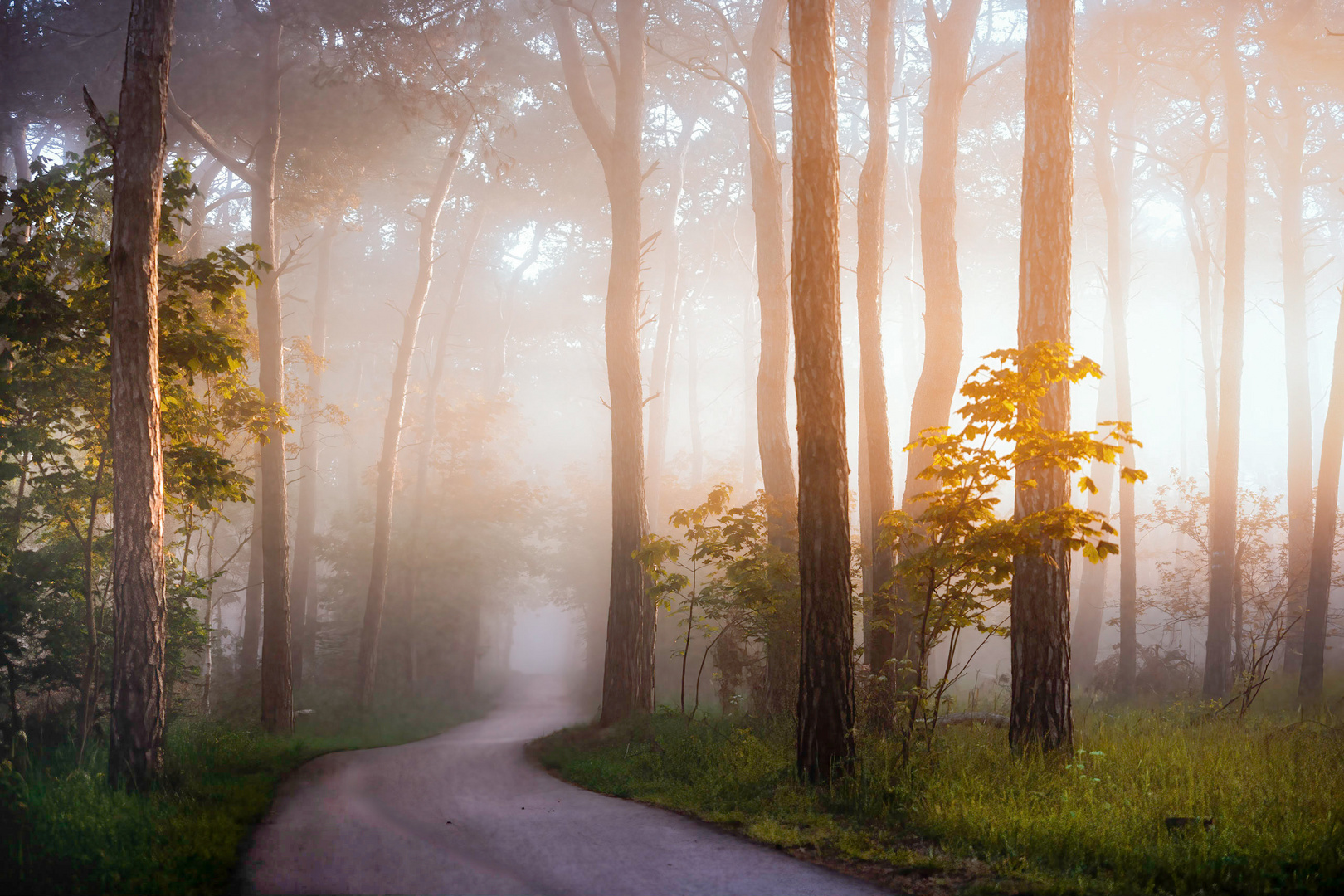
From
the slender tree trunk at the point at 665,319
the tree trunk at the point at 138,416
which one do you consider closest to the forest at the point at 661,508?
the tree trunk at the point at 138,416

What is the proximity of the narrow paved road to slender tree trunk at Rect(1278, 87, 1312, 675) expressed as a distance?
49.5ft

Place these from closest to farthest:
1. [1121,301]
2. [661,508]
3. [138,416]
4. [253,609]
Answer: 1. [138,416]
2. [1121,301]
3. [253,609]
4. [661,508]

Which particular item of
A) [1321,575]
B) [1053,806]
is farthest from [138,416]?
[1321,575]

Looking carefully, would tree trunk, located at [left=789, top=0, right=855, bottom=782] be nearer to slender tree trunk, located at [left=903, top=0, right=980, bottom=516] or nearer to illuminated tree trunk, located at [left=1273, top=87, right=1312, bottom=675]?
slender tree trunk, located at [left=903, top=0, right=980, bottom=516]

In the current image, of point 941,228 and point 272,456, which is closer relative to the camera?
point 941,228

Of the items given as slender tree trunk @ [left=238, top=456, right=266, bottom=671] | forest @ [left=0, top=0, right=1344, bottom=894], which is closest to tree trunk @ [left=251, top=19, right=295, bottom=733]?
forest @ [left=0, top=0, right=1344, bottom=894]

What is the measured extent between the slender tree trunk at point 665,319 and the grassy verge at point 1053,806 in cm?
1595

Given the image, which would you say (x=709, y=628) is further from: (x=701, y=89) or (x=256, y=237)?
(x=701, y=89)

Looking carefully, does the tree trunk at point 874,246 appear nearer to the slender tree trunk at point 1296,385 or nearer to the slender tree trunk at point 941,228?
the slender tree trunk at point 941,228

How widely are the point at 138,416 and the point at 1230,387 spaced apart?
17338 millimetres

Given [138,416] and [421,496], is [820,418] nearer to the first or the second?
[138,416]

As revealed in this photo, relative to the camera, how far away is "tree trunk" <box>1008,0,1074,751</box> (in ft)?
21.9

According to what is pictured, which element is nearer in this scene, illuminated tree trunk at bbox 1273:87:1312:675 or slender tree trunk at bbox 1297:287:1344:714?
slender tree trunk at bbox 1297:287:1344:714

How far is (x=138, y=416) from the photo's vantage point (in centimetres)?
706
